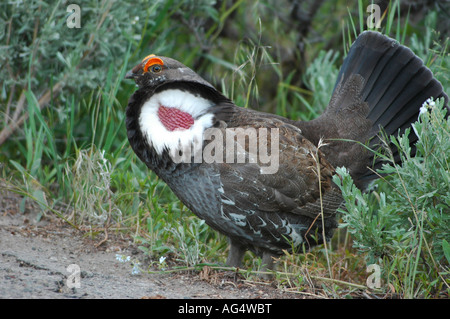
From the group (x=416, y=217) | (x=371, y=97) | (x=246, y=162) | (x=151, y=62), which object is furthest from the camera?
(x=371, y=97)

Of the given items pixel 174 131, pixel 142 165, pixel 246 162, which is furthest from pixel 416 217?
pixel 142 165

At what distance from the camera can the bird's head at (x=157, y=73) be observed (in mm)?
3764

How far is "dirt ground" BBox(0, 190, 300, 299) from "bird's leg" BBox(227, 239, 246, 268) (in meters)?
0.39

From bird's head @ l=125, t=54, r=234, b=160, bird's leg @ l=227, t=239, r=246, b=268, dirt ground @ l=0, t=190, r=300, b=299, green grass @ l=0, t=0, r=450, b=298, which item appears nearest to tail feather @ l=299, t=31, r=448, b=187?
green grass @ l=0, t=0, r=450, b=298

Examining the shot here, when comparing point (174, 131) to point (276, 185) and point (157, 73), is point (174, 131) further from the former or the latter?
point (276, 185)

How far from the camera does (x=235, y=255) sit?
3.99 m

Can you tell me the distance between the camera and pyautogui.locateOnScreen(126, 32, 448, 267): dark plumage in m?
3.60

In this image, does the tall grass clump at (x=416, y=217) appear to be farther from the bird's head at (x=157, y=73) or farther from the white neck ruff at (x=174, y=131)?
the bird's head at (x=157, y=73)

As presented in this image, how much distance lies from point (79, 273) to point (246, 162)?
1155mm

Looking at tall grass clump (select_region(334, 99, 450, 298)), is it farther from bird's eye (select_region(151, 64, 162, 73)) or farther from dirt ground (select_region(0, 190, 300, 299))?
bird's eye (select_region(151, 64, 162, 73))

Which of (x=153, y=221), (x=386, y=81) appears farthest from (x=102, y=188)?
(x=386, y=81)

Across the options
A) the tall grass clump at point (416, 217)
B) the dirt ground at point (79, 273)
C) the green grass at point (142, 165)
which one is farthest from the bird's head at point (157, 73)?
the tall grass clump at point (416, 217)

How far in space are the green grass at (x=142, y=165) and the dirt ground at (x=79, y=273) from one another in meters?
0.10

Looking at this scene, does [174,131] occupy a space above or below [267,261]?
above
